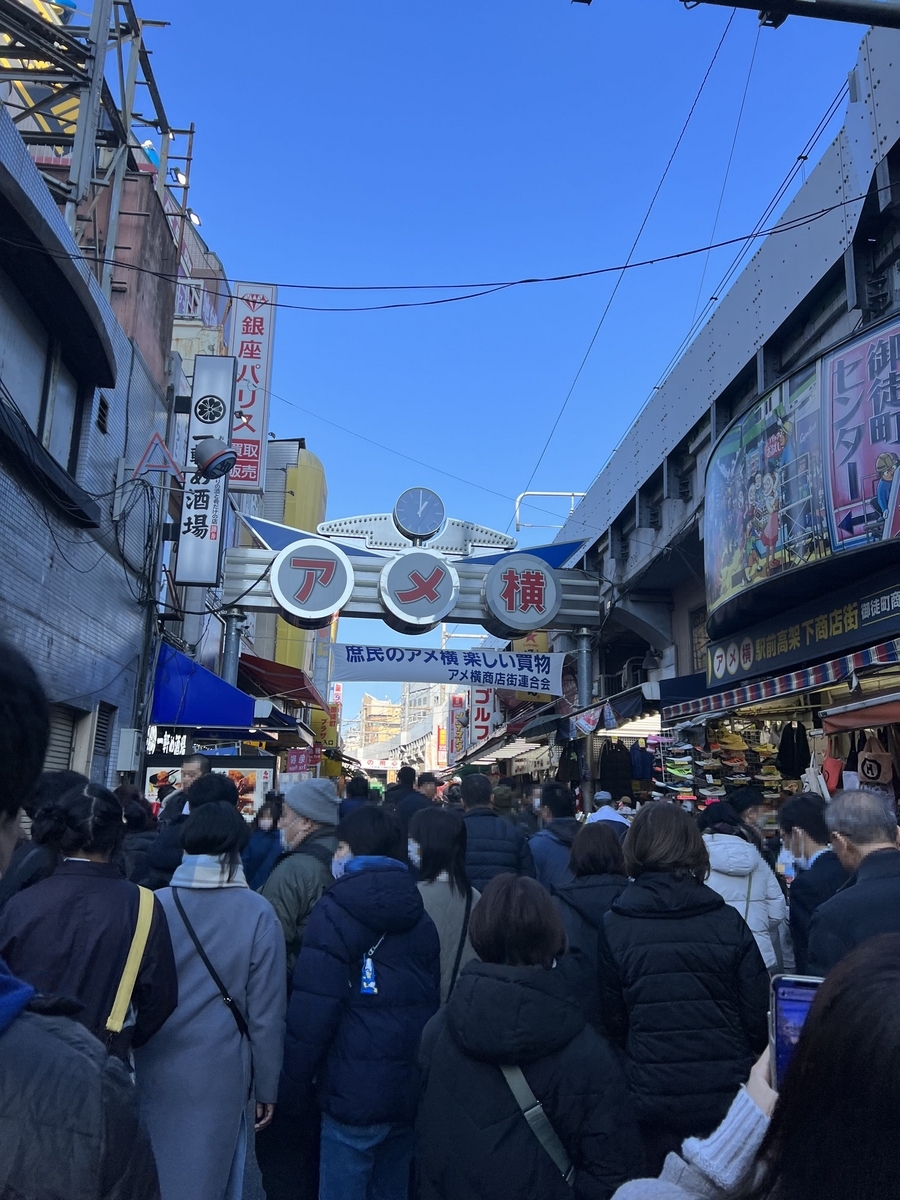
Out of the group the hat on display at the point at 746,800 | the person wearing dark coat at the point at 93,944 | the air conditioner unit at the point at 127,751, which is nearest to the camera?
the person wearing dark coat at the point at 93,944

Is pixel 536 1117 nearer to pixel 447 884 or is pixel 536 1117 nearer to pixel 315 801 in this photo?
pixel 447 884

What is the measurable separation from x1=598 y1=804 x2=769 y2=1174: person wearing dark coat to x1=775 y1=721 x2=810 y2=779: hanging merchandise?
26.2 ft

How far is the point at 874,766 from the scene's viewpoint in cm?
891

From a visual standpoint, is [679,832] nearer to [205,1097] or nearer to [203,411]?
[205,1097]

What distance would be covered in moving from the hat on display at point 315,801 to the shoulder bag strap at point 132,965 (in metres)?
1.94

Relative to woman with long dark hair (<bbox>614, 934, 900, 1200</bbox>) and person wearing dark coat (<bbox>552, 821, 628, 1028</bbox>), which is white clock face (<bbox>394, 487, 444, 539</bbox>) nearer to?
person wearing dark coat (<bbox>552, 821, 628, 1028</bbox>)

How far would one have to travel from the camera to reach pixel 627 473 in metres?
18.1

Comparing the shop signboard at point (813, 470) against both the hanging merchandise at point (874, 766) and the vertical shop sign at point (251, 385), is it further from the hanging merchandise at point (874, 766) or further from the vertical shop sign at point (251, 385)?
the vertical shop sign at point (251, 385)

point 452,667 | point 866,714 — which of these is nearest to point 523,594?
point 452,667

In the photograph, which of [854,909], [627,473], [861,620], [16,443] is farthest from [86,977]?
[627,473]

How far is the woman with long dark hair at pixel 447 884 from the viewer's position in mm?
4117

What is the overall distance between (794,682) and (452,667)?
9370mm

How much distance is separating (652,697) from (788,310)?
5.81 metres

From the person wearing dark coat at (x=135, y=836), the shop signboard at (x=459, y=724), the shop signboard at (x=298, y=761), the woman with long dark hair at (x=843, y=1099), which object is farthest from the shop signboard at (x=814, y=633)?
the shop signboard at (x=459, y=724)
